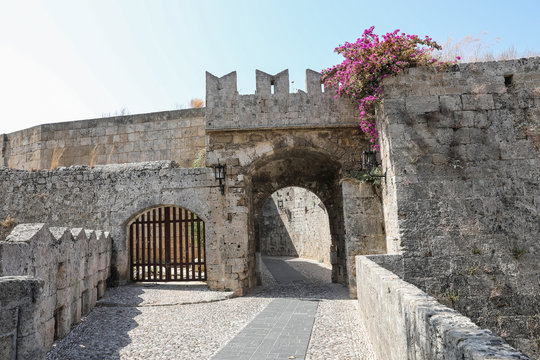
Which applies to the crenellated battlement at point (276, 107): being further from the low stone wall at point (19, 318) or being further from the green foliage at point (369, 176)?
the low stone wall at point (19, 318)

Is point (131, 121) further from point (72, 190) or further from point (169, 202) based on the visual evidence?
point (169, 202)

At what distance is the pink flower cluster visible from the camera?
6.60 metres

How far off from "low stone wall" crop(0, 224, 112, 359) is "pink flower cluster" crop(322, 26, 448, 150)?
5393 millimetres

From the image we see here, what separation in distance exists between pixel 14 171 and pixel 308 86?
24.3 feet

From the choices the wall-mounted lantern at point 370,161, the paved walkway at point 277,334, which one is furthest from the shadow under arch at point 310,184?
the paved walkway at point 277,334

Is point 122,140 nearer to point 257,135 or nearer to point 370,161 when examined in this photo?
point 257,135

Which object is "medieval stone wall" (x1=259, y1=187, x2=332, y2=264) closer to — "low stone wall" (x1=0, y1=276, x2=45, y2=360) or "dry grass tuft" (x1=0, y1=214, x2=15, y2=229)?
"dry grass tuft" (x1=0, y1=214, x2=15, y2=229)

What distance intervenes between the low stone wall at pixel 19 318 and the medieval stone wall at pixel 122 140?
26.9 ft

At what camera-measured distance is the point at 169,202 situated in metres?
8.55

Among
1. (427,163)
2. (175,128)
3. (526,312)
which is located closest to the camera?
(526,312)

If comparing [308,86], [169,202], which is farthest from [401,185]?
[169,202]

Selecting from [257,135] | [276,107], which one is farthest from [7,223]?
[276,107]

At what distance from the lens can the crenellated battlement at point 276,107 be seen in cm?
824

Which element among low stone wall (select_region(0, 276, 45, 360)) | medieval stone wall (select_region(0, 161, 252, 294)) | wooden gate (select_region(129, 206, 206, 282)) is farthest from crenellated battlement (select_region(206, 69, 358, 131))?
low stone wall (select_region(0, 276, 45, 360))
